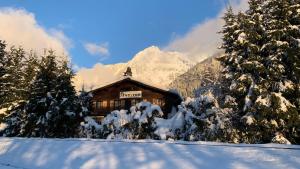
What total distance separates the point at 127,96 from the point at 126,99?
606 mm

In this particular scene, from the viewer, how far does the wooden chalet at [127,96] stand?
152 feet

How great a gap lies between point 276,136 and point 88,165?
16.9 meters

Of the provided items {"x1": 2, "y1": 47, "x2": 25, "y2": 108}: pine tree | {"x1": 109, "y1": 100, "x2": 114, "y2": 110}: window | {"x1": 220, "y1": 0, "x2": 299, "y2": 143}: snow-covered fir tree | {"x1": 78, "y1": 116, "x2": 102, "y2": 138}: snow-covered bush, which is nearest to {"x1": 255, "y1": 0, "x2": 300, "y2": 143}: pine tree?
{"x1": 220, "y1": 0, "x2": 299, "y2": 143}: snow-covered fir tree

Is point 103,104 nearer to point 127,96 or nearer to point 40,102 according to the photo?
point 127,96

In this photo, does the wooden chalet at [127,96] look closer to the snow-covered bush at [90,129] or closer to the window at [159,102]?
the window at [159,102]

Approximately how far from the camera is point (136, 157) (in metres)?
11.6

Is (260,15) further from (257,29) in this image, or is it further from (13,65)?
(13,65)

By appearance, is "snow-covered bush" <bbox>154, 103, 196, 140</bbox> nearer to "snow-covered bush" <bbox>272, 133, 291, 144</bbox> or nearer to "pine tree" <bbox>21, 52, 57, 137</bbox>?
"snow-covered bush" <bbox>272, 133, 291, 144</bbox>

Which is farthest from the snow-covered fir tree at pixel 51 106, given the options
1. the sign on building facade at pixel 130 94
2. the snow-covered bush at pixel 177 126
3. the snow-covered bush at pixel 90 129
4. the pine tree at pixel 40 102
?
the snow-covered bush at pixel 177 126

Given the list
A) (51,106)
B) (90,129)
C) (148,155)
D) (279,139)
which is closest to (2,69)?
(51,106)

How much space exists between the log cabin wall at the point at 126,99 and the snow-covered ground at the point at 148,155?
2944 cm

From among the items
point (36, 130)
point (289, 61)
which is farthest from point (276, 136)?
point (36, 130)

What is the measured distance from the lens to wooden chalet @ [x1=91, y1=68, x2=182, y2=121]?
1822 inches

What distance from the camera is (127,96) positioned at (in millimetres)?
46812
